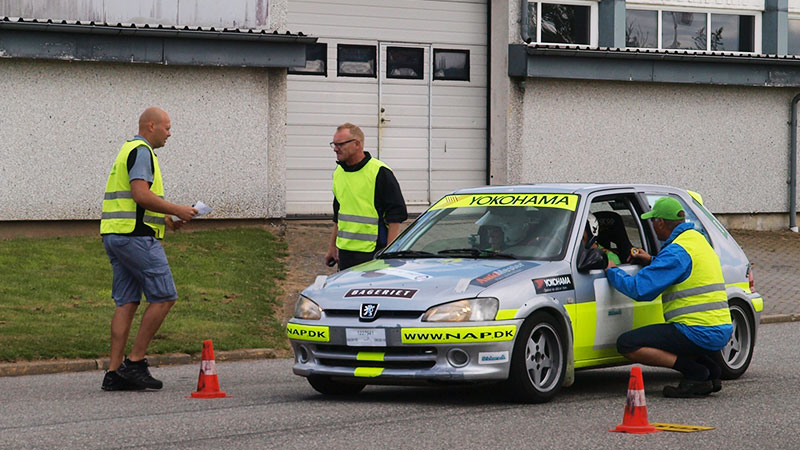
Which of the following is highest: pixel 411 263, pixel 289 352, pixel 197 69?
pixel 197 69

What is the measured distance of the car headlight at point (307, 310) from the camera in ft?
30.6

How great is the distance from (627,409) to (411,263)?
2.35m

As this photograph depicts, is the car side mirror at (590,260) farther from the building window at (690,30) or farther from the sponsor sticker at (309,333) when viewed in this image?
the building window at (690,30)

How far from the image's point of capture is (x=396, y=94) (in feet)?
76.1

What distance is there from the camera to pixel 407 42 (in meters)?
23.2

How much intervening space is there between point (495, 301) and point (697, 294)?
1.73m

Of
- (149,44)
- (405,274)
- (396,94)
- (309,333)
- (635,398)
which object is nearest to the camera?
(635,398)

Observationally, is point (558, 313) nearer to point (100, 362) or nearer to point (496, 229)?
point (496, 229)

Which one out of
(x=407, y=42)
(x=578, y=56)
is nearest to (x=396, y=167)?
(x=407, y=42)

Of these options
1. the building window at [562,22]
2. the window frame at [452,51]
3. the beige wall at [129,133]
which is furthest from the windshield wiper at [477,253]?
the building window at [562,22]

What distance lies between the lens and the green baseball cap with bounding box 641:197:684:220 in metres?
9.92

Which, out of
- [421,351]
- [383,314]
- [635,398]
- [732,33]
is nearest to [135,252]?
[383,314]

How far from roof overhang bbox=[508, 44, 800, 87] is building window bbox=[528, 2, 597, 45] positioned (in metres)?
1.47

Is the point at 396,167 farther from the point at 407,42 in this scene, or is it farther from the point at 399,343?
the point at 399,343
